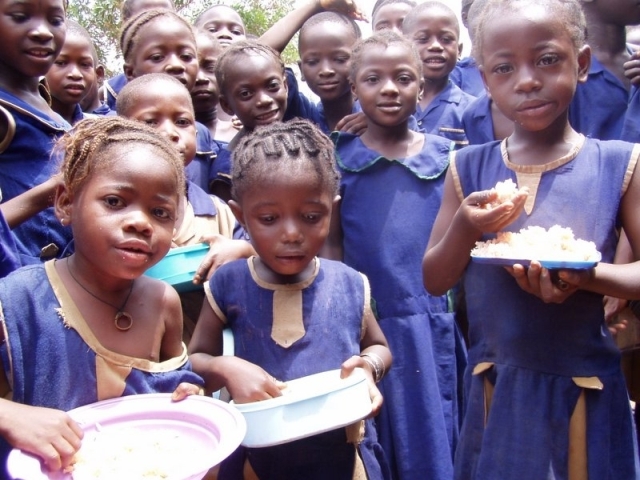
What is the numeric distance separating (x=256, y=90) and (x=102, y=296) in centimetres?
185

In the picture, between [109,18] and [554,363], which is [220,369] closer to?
[554,363]

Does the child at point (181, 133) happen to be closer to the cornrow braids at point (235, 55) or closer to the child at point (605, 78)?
the cornrow braids at point (235, 55)

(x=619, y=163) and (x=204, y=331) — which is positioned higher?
(x=619, y=163)

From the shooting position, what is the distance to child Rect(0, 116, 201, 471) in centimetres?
160

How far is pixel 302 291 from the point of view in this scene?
83.9 inches

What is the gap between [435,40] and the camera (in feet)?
13.6

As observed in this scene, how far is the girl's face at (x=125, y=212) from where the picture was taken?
5.53 feet

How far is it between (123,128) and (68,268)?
1.45 feet

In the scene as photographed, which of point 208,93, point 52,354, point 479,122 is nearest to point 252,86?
point 208,93

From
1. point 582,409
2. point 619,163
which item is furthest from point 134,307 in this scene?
point 619,163

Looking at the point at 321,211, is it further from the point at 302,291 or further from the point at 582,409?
the point at 582,409

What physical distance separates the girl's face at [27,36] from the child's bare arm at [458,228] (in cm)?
158

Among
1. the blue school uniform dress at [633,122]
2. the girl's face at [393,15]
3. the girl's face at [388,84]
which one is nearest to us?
the blue school uniform dress at [633,122]

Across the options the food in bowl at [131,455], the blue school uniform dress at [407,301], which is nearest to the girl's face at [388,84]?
the blue school uniform dress at [407,301]
